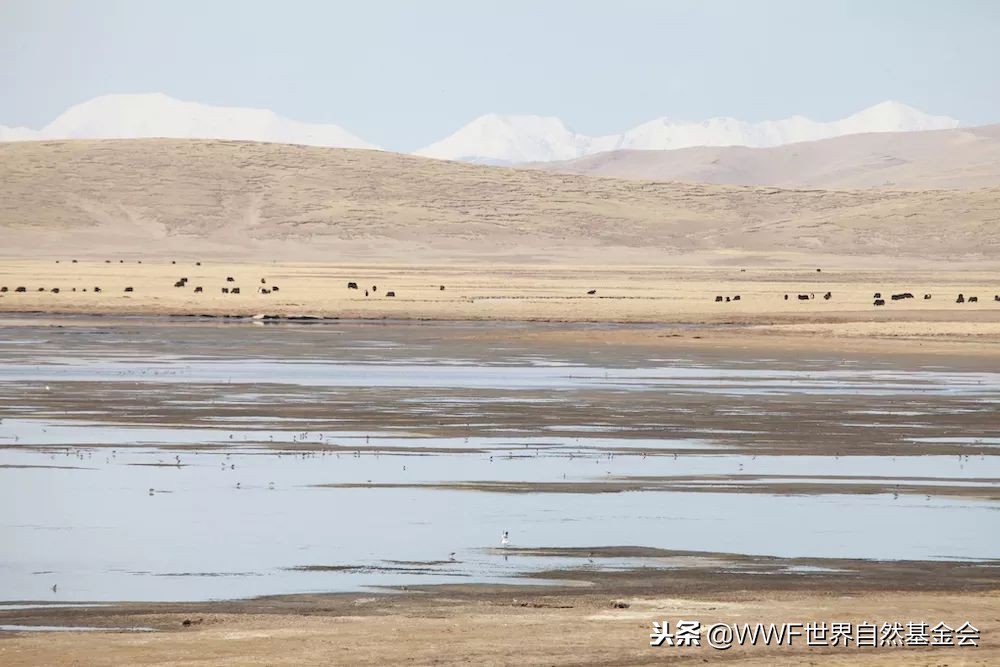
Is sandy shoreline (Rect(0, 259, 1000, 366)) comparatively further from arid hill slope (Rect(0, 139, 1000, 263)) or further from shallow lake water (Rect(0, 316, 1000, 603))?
arid hill slope (Rect(0, 139, 1000, 263))

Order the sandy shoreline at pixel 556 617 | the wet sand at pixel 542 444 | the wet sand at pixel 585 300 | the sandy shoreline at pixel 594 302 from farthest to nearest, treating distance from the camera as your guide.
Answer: the wet sand at pixel 585 300, the sandy shoreline at pixel 594 302, the wet sand at pixel 542 444, the sandy shoreline at pixel 556 617

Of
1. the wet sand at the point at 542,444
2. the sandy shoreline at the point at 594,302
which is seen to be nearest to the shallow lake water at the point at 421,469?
the wet sand at the point at 542,444

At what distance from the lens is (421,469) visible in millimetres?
19797

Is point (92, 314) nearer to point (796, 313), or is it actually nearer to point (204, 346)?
point (204, 346)

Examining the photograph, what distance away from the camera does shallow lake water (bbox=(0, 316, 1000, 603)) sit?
14.2m

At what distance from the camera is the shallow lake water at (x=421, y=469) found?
14.2 meters

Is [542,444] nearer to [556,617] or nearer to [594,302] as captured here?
[556,617]

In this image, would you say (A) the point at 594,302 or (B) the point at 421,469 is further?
(A) the point at 594,302

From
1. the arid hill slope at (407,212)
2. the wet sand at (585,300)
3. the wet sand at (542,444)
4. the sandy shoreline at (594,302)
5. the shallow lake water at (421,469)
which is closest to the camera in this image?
the wet sand at (542,444)

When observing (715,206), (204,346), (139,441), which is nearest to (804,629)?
(139,441)

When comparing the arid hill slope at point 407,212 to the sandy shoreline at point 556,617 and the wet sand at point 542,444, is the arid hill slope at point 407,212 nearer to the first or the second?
the wet sand at point 542,444

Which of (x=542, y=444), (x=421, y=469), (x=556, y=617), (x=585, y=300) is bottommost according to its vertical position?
(x=585, y=300)

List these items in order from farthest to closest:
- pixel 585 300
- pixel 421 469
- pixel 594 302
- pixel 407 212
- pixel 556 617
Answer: pixel 407 212, pixel 585 300, pixel 594 302, pixel 421 469, pixel 556 617

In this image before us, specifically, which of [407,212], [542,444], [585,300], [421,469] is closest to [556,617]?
[421,469]
